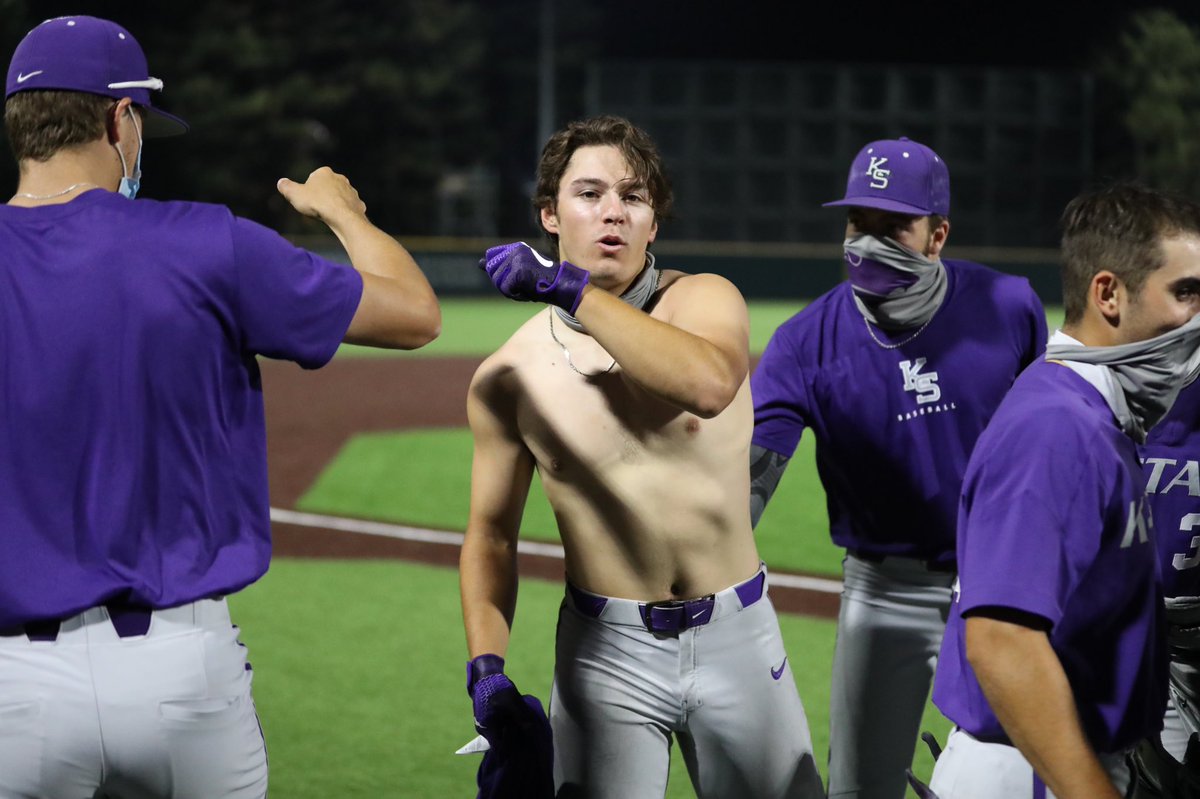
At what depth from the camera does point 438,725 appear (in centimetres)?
650

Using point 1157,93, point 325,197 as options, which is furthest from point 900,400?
point 1157,93

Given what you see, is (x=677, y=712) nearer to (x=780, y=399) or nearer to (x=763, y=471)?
(x=763, y=471)

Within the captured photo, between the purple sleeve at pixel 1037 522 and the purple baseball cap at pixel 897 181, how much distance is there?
7.89 feet

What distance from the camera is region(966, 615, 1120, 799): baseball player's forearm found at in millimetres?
2508

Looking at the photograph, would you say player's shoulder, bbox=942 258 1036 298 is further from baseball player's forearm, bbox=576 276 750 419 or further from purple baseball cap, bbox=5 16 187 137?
purple baseball cap, bbox=5 16 187 137

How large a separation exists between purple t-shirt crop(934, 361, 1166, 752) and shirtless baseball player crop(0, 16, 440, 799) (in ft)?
4.39

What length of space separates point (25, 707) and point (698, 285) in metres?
1.86

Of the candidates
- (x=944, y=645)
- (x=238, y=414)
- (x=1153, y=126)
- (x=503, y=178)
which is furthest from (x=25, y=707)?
(x=503, y=178)

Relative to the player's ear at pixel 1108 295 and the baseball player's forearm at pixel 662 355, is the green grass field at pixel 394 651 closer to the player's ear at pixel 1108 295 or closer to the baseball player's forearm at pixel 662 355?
the baseball player's forearm at pixel 662 355

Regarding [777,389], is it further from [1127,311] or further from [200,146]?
[200,146]

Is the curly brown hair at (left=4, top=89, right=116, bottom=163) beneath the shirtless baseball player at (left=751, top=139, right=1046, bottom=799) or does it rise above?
above

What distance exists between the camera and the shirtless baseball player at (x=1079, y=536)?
8.36 ft

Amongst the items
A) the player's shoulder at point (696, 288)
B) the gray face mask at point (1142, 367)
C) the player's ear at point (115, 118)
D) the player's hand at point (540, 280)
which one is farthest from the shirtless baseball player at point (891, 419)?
the player's ear at point (115, 118)

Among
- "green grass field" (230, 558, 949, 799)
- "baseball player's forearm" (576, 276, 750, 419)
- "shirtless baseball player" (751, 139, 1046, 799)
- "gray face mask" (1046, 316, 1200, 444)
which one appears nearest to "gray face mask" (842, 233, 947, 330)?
"shirtless baseball player" (751, 139, 1046, 799)
